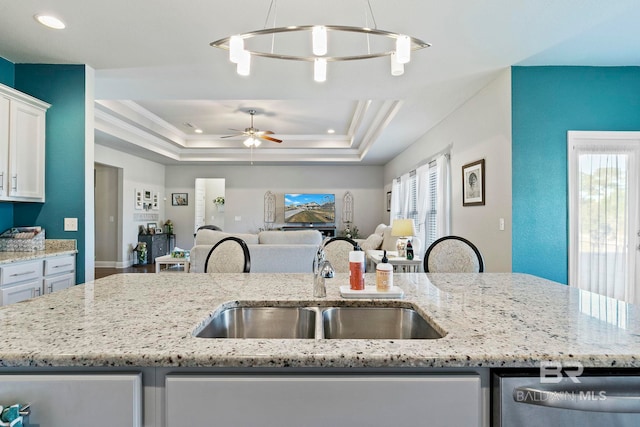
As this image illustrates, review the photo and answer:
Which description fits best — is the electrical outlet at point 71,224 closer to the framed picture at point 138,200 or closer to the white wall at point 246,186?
the framed picture at point 138,200

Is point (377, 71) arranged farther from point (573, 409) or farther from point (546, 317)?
point (573, 409)

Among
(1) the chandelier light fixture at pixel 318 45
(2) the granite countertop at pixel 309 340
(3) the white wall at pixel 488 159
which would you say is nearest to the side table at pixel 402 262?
(3) the white wall at pixel 488 159

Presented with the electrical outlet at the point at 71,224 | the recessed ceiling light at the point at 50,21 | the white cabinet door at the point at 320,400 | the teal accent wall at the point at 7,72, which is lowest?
the white cabinet door at the point at 320,400

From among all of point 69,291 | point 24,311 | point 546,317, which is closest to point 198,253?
point 69,291

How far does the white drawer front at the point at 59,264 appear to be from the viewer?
2.84 meters

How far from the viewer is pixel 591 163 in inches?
128

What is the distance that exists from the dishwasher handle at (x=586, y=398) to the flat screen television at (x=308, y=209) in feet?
26.8

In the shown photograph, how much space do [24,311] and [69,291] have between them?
1.06 feet

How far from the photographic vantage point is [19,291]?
→ 8.42 feet

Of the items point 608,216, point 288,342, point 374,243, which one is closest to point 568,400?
point 288,342

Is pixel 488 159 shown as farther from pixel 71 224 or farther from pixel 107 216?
pixel 107 216

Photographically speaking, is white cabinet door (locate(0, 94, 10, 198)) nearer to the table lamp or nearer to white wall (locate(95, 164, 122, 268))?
the table lamp

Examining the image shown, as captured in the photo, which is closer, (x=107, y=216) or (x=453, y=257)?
(x=453, y=257)

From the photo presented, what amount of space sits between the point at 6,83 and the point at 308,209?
255 inches
